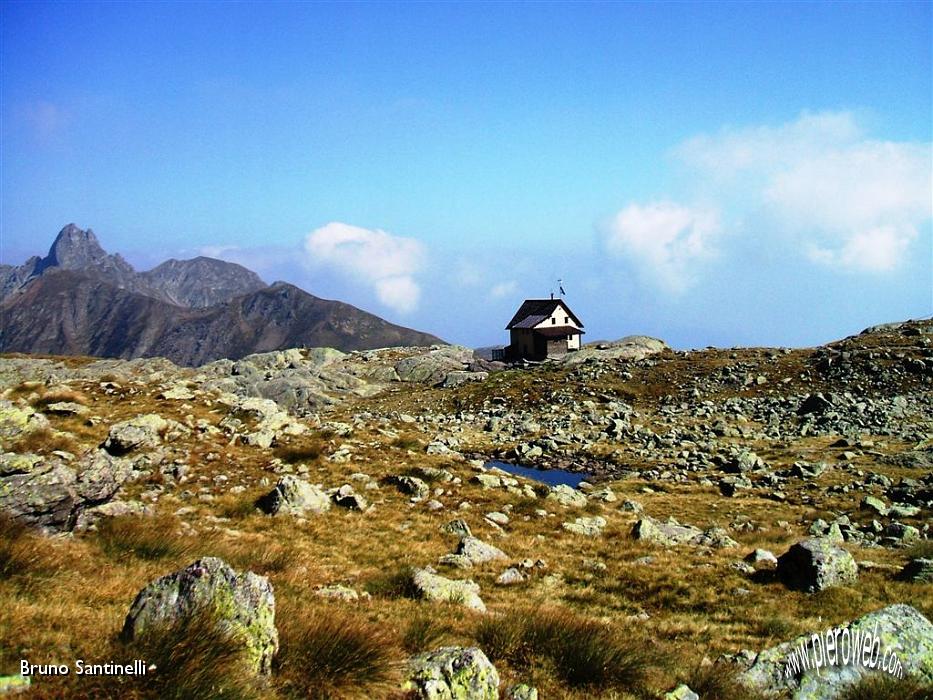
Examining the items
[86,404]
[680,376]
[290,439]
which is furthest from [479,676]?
[680,376]

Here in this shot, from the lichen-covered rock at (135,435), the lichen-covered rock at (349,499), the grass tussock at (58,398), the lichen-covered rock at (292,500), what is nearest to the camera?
the lichen-covered rock at (292,500)

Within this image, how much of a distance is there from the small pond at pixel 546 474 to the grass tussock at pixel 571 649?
23892 mm

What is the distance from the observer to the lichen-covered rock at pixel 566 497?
2356cm

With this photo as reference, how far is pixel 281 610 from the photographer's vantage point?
7902mm

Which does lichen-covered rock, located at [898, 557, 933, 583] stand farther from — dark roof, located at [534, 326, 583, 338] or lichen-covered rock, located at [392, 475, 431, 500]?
dark roof, located at [534, 326, 583, 338]

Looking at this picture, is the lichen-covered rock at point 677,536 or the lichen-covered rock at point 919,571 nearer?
the lichen-covered rock at point 919,571

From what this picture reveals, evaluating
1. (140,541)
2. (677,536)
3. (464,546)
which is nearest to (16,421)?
(140,541)

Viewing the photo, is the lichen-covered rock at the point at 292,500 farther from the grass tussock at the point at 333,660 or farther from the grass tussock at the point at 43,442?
the grass tussock at the point at 333,660

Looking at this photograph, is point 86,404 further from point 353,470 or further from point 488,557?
point 488,557

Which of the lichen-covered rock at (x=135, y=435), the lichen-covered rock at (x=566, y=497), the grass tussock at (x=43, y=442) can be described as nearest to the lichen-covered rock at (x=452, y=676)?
the lichen-covered rock at (x=566, y=497)

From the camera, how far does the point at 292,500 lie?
18.5m

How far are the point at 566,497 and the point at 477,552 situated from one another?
9076 millimetres

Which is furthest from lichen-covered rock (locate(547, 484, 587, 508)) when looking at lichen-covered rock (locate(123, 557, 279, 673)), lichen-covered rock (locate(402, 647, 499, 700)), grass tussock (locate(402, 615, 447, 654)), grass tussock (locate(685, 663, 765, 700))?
lichen-covered rock (locate(123, 557, 279, 673))

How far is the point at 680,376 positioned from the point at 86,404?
1798 inches
